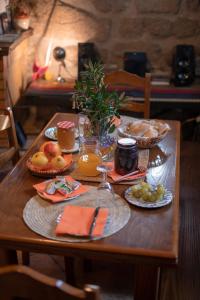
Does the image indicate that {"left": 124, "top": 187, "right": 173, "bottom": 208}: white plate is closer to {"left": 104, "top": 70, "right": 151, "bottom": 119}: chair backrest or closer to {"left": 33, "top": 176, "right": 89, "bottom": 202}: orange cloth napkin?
{"left": 33, "top": 176, "right": 89, "bottom": 202}: orange cloth napkin

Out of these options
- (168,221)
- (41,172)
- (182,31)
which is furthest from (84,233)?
(182,31)

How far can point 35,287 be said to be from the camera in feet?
2.65

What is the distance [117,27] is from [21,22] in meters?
0.73

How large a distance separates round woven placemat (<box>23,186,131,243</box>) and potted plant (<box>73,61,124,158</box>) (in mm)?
257

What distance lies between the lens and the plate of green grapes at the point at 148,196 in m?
1.30

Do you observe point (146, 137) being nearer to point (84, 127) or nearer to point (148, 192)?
point (84, 127)

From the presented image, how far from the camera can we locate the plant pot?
9.96ft

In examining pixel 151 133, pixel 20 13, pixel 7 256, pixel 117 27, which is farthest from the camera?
pixel 117 27

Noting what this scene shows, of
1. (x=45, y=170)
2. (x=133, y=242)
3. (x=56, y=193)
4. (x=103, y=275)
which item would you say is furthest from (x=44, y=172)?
(x=103, y=275)

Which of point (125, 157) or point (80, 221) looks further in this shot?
point (125, 157)

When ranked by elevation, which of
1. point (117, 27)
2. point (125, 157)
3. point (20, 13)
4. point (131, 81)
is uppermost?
point (20, 13)

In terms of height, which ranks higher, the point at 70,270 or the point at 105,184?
the point at 105,184

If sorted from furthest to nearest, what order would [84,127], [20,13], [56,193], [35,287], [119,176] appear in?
[20,13], [84,127], [119,176], [56,193], [35,287]

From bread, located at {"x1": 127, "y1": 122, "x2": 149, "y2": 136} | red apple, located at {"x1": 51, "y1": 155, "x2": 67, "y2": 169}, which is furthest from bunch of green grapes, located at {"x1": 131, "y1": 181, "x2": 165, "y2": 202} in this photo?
bread, located at {"x1": 127, "y1": 122, "x2": 149, "y2": 136}
